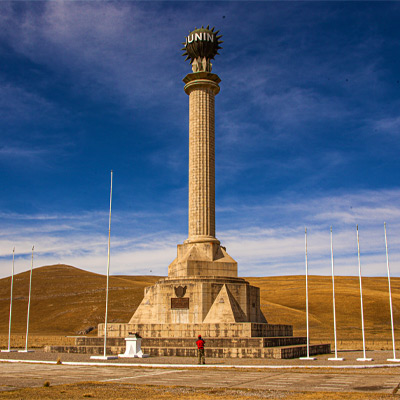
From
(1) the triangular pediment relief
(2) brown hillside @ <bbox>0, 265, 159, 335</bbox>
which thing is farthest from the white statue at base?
(2) brown hillside @ <bbox>0, 265, 159, 335</bbox>

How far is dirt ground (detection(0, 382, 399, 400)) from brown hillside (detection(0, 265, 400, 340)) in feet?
116

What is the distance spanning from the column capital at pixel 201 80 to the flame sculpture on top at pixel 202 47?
689 millimetres

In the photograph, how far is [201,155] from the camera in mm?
34375

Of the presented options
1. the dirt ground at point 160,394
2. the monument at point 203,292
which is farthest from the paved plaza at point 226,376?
the monument at point 203,292

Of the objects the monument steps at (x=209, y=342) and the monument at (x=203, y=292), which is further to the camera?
the monument at (x=203, y=292)

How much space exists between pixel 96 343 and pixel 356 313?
41.6m

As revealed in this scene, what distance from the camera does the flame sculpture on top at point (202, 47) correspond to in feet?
118

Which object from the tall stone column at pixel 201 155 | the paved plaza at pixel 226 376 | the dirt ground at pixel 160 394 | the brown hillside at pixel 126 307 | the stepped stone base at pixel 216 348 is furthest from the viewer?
the brown hillside at pixel 126 307

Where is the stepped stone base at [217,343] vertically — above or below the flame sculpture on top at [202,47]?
below

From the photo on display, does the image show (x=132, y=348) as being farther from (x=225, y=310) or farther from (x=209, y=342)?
(x=225, y=310)

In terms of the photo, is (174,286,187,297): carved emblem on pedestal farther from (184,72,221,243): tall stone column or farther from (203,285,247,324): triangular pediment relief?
(184,72,221,243): tall stone column

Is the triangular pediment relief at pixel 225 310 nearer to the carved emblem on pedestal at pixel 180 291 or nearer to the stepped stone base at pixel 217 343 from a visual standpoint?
the stepped stone base at pixel 217 343

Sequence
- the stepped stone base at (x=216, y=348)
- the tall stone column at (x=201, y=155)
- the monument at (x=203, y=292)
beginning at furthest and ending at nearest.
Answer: the tall stone column at (x=201, y=155) → the monument at (x=203, y=292) → the stepped stone base at (x=216, y=348)

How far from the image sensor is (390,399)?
10164mm
